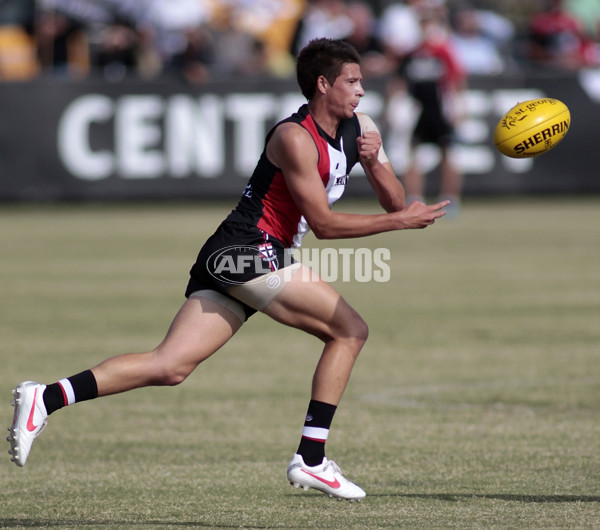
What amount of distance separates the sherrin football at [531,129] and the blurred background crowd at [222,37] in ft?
55.6

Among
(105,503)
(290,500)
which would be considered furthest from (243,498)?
(105,503)

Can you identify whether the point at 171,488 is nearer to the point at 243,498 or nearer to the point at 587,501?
the point at 243,498

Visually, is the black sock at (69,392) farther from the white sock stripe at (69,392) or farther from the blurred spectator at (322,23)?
the blurred spectator at (322,23)

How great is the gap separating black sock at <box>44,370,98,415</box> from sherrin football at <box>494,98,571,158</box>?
2.51 m

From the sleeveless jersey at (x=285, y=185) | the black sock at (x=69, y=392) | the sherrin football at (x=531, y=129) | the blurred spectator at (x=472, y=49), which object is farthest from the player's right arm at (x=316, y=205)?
the blurred spectator at (x=472, y=49)

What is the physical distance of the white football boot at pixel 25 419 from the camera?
597 cm

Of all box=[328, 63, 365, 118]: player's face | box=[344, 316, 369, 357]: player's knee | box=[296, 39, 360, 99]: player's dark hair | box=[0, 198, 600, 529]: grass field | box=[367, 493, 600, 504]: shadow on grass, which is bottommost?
box=[0, 198, 600, 529]: grass field

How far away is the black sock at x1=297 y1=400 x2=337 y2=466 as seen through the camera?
6.29m

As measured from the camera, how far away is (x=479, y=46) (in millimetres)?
25688

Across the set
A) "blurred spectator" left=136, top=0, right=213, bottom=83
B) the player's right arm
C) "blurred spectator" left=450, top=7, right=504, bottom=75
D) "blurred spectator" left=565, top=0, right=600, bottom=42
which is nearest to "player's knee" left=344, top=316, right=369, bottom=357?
the player's right arm

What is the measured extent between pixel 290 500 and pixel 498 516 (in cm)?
111

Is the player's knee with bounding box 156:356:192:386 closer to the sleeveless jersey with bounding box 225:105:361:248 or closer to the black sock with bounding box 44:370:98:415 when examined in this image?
the black sock with bounding box 44:370:98:415

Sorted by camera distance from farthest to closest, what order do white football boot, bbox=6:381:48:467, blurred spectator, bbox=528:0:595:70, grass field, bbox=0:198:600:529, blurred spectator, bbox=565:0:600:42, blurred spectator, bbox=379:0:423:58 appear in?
blurred spectator, bbox=565:0:600:42 → blurred spectator, bbox=528:0:595:70 → blurred spectator, bbox=379:0:423:58 → grass field, bbox=0:198:600:529 → white football boot, bbox=6:381:48:467

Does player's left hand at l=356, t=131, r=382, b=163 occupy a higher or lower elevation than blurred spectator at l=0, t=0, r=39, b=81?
lower
